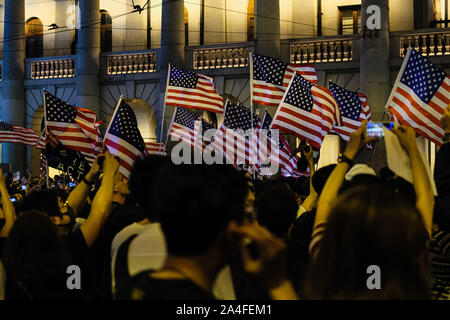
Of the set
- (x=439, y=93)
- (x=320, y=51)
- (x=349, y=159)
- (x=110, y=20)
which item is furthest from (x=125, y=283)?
(x=110, y=20)

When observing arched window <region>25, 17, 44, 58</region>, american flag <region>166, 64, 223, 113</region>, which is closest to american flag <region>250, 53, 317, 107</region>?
american flag <region>166, 64, 223, 113</region>

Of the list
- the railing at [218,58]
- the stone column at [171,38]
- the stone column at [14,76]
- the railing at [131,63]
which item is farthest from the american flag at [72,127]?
the stone column at [14,76]

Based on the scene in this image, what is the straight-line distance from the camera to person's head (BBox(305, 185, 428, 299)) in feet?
7.58

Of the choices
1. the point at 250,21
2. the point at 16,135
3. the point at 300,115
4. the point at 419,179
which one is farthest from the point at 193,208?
the point at 250,21

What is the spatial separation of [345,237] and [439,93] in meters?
6.04

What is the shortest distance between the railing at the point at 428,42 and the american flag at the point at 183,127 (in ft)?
30.0

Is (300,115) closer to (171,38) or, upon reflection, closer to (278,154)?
(278,154)

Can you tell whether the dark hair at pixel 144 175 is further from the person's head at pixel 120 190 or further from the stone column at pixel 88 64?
the stone column at pixel 88 64

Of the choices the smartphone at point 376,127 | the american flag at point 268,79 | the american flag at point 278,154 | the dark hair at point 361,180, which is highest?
the american flag at point 268,79

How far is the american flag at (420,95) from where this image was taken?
768 centimetres

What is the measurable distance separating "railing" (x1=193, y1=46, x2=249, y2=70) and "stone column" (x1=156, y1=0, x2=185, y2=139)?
651 mm

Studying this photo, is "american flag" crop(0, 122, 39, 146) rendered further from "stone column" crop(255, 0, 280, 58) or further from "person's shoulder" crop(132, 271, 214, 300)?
"person's shoulder" crop(132, 271, 214, 300)

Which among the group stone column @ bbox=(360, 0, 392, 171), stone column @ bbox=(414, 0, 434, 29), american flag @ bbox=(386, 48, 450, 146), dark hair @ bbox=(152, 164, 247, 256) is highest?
stone column @ bbox=(414, 0, 434, 29)

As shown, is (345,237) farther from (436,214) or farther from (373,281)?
(436,214)
